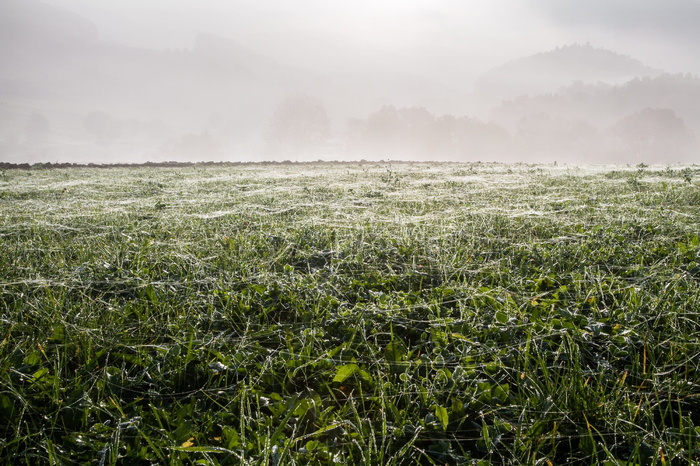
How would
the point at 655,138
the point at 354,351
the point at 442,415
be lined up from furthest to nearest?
the point at 655,138 → the point at 354,351 → the point at 442,415

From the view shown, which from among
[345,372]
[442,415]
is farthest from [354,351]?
[442,415]

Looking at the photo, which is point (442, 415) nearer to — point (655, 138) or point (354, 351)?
point (354, 351)

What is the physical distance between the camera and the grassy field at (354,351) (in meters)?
1.56

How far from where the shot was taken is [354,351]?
224 centimetres

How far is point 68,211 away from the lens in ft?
23.9

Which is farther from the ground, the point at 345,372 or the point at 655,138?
the point at 655,138

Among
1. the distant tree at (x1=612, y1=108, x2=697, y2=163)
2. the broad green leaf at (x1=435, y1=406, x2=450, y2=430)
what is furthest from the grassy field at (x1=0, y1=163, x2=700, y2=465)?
the distant tree at (x1=612, y1=108, x2=697, y2=163)

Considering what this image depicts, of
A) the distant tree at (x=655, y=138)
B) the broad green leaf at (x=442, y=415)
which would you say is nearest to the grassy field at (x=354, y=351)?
the broad green leaf at (x=442, y=415)

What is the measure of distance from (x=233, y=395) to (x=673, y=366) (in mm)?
2440

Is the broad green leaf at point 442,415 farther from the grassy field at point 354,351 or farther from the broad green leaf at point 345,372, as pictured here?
the broad green leaf at point 345,372

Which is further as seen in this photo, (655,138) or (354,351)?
(655,138)

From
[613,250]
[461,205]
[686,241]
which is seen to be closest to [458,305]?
[613,250]

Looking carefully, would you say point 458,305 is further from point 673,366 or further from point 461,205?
point 461,205

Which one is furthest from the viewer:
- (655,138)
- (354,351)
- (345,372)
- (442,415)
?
(655,138)
